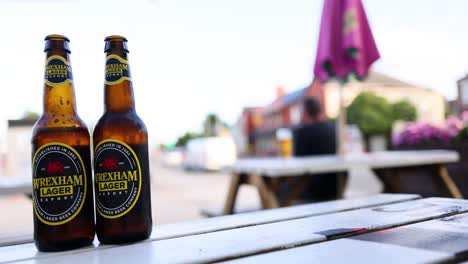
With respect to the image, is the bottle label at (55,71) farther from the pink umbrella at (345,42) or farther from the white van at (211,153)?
the white van at (211,153)

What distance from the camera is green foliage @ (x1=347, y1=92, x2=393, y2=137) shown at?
36031 mm

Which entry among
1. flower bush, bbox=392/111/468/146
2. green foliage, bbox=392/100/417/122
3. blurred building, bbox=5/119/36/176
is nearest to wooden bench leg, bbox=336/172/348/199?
flower bush, bbox=392/111/468/146

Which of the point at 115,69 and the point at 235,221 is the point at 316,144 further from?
the point at 115,69

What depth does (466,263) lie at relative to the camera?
517mm

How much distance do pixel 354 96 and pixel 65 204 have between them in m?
38.0

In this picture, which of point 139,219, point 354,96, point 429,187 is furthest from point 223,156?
point 354,96

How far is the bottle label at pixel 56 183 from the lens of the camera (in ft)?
2.15

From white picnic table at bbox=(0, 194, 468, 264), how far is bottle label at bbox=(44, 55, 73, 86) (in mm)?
283

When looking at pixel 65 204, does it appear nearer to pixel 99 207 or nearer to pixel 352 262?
pixel 99 207

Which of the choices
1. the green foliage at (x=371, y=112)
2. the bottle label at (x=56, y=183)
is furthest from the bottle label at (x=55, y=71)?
the green foliage at (x=371, y=112)

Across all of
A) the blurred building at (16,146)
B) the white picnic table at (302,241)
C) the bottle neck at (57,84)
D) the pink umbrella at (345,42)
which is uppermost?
the pink umbrella at (345,42)

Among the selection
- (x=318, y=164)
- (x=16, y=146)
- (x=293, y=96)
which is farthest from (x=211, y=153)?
(x=293, y=96)

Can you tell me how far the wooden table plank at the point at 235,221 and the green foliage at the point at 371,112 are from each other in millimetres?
36466

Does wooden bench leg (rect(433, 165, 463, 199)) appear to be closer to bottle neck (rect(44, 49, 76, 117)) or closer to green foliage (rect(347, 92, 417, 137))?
bottle neck (rect(44, 49, 76, 117))
